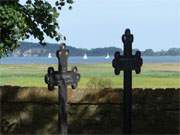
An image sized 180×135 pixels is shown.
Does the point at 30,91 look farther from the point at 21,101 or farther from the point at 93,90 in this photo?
the point at 93,90

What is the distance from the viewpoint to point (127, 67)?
487 inches

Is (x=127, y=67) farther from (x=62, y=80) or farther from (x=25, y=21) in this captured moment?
(x=25, y=21)

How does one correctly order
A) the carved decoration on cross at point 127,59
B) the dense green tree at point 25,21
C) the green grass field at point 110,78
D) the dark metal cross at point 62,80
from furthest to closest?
1. the green grass field at point 110,78
2. the dense green tree at point 25,21
3. the carved decoration on cross at point 127,59
4. the dark metal cross at point 62,80

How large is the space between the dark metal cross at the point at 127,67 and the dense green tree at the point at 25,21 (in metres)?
4.30

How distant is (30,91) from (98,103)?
4.41 feet

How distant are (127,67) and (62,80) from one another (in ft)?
3.99

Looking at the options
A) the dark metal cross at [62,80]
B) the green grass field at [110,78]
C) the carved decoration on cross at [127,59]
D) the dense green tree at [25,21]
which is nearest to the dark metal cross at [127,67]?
the carved decoration on cross at [127,59]

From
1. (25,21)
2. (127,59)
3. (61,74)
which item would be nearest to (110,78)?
(25,21)

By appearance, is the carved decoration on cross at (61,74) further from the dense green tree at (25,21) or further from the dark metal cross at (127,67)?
the dense green tree at (25,21)

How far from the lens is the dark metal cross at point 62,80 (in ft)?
39.3

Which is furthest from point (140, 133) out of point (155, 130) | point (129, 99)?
point (129, 99)

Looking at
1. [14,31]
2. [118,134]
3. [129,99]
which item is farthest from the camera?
[14,31]

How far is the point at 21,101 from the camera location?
1327 centimetres

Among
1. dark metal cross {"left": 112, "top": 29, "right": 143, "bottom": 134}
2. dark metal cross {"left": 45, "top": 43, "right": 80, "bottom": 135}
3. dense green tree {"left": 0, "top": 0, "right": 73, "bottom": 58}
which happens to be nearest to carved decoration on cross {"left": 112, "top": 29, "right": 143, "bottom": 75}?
dark metal cross {"left": 112, "top": 29, "right": 143, "bottom": 134}
